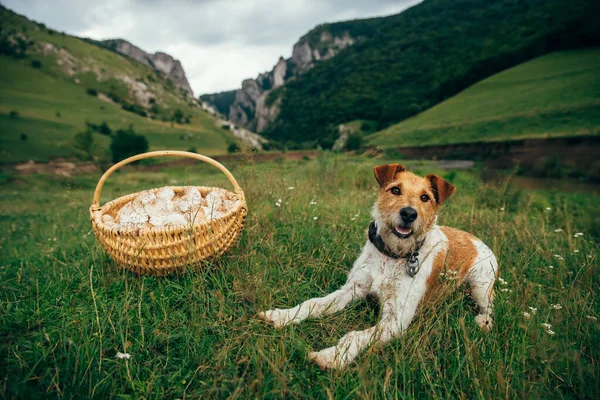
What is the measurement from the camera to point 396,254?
279cm

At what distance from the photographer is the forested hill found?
47.3 metres

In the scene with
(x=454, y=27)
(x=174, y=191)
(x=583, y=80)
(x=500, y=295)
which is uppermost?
(x=454, y=27)

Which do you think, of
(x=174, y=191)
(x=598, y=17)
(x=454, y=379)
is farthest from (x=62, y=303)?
(x=598, y=17)

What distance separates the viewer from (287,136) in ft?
350

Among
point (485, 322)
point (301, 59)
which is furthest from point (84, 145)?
point (301, 59)

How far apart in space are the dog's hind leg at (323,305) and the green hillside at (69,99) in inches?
1810

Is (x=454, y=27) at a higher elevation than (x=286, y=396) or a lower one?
higher

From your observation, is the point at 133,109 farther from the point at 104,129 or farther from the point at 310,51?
the point at 310,51

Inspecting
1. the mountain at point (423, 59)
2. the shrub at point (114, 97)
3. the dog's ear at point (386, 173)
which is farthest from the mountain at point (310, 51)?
the dog's ear at point (386, 173)

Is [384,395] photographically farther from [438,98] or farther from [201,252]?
[438,98]

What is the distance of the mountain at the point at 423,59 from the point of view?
155 feet

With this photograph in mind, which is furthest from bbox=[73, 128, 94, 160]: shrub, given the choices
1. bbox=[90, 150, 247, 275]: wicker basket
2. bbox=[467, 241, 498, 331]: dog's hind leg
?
bbox=[467, 241, 498, 331]: dog's hind leg

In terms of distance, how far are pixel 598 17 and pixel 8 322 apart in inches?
2384

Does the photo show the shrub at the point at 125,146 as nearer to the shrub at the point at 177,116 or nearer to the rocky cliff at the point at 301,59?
the shrub at the point at 177,116
